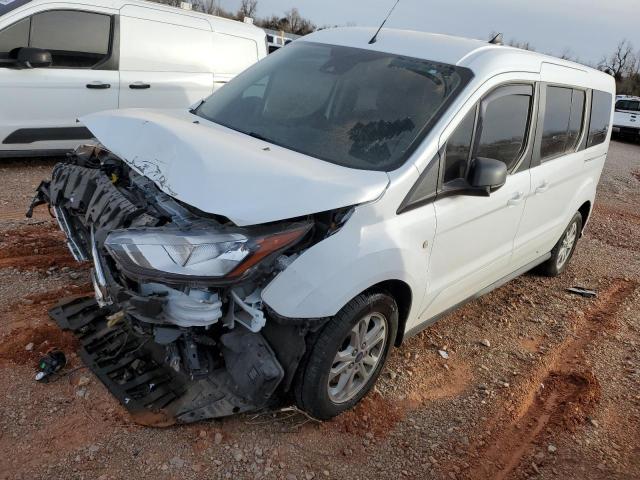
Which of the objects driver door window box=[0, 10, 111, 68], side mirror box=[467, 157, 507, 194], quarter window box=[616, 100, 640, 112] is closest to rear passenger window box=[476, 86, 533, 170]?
side mirror box=[467, 157, 507, 194]

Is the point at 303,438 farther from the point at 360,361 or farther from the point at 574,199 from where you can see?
the point at 574,199

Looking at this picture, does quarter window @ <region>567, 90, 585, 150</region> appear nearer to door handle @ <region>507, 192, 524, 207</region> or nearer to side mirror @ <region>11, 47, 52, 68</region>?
door handle @ <region>507, 192, 524, 207</region>

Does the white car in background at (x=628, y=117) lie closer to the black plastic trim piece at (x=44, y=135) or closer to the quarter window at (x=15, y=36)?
the black plastic trim piece at (x=44, y=135)

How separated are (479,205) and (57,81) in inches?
211

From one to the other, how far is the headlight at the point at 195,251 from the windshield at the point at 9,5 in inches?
198

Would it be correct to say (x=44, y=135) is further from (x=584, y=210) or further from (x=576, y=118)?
(x=584, y=210)

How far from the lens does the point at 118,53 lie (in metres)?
7.21

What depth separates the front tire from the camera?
2.88 metres

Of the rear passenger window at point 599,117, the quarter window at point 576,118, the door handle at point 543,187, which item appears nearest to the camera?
the door handle at point 543,187

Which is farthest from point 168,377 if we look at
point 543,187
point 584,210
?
point 584,210

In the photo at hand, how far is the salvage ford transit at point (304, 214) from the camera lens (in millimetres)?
2652

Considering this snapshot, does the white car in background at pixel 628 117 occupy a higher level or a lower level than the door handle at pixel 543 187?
lower

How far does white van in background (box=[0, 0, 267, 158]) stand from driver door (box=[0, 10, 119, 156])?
1 cm

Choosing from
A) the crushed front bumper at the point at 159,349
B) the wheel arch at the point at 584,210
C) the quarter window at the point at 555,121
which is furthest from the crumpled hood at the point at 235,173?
the wheel arch at the point at 584,210
